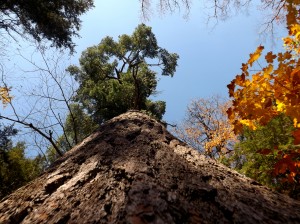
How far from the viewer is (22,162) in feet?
30.4

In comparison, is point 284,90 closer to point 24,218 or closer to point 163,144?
point 163,144

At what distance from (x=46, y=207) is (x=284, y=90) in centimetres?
229

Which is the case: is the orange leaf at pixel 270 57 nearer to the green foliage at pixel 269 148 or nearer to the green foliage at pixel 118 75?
the green foliage at pixel 269 148

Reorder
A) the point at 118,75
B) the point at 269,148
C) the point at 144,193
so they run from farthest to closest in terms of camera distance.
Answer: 1. the point at 118,75
2. the point at 269,148
3. the point at 144,193

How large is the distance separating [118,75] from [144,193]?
48.5 feet

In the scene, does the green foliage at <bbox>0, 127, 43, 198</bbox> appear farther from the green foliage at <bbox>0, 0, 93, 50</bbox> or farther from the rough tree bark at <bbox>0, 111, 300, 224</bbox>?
the rough tree bark at <bbox>0, 111, 300, 224</bbox>

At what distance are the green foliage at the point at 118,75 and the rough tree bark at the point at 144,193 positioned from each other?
8857 millimetres

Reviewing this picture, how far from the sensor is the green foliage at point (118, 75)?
1236cm

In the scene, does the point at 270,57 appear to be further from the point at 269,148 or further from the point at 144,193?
the point at 269,148

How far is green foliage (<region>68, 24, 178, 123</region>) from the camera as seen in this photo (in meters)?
12.4

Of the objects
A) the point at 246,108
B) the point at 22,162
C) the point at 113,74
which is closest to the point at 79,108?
the point at 113,74

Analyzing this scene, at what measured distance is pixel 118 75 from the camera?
15.7 m

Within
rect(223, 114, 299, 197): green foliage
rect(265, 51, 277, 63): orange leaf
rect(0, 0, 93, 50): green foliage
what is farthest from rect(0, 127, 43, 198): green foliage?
rect(265, 51, 277, 63): orange leaf

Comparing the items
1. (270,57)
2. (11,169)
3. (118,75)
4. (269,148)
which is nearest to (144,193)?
(270,57)
